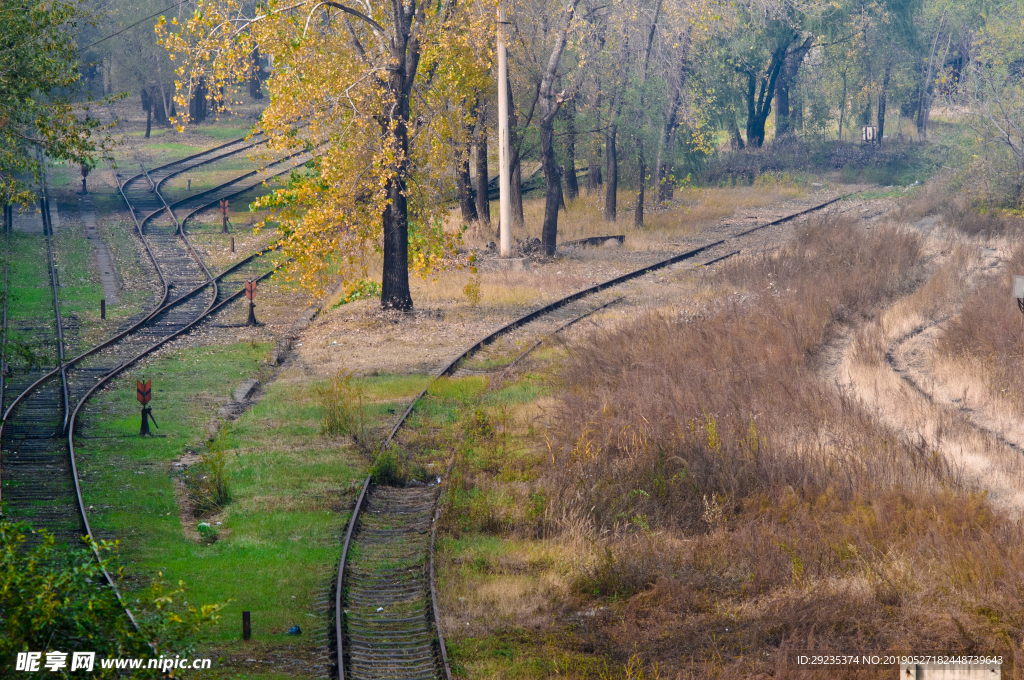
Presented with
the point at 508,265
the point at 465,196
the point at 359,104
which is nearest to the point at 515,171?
the point at 465,196

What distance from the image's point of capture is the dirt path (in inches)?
476

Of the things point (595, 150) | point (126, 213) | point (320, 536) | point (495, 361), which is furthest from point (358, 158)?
point (126, 213)

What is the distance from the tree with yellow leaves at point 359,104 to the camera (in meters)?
19.2

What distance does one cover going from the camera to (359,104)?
20.3m

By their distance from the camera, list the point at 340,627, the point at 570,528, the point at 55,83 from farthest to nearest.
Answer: the point at 55,83, the point at 570,528, the point at 340,627

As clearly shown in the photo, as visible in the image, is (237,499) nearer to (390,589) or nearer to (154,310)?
(390,589)

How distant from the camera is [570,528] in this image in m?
10.7

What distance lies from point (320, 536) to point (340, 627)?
2395mm

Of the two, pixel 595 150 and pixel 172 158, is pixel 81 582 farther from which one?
pixel 172 158

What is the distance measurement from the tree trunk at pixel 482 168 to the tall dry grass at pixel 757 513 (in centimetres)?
1608

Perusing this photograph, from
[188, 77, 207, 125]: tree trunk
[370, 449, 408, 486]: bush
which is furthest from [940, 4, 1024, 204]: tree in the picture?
[188, 77, 207, 125]: tree trunk

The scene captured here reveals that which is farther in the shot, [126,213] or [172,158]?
[172,158]

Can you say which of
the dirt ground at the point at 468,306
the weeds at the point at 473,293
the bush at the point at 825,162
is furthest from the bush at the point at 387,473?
the bush at the point at 825,162

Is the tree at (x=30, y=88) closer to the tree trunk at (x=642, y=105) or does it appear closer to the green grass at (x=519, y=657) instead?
the green grass at (x=519, y=657)
